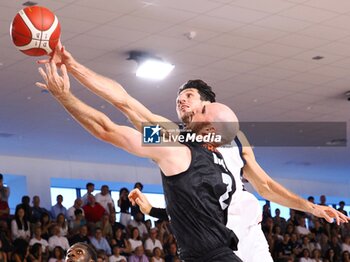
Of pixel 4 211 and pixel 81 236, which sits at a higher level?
pixel 4 211

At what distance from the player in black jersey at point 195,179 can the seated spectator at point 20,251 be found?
10835 mm

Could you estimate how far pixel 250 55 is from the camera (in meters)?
14.9

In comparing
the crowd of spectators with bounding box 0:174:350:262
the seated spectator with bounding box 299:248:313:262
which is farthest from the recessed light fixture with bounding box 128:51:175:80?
the seated spectator with bounding box 299:248:313:262

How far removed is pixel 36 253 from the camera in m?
15.5

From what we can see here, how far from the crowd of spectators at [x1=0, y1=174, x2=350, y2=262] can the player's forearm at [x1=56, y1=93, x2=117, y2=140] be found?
10.3 meters

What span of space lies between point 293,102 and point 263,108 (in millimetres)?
775

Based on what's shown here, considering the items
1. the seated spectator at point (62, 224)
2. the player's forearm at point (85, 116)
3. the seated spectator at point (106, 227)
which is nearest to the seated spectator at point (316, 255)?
the seated spectator at point (106, 227)

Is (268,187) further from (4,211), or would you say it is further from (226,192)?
(4,211)

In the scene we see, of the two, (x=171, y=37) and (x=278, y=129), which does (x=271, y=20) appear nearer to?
(x=171, y=37)

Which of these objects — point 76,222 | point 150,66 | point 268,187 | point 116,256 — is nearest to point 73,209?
point 76,222

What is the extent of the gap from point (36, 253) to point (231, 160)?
9547 millimetres

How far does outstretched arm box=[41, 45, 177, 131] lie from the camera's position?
16.2 feet

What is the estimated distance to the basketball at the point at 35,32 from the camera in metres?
5.48

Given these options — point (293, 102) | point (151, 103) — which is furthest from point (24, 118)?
point (293, 102)
